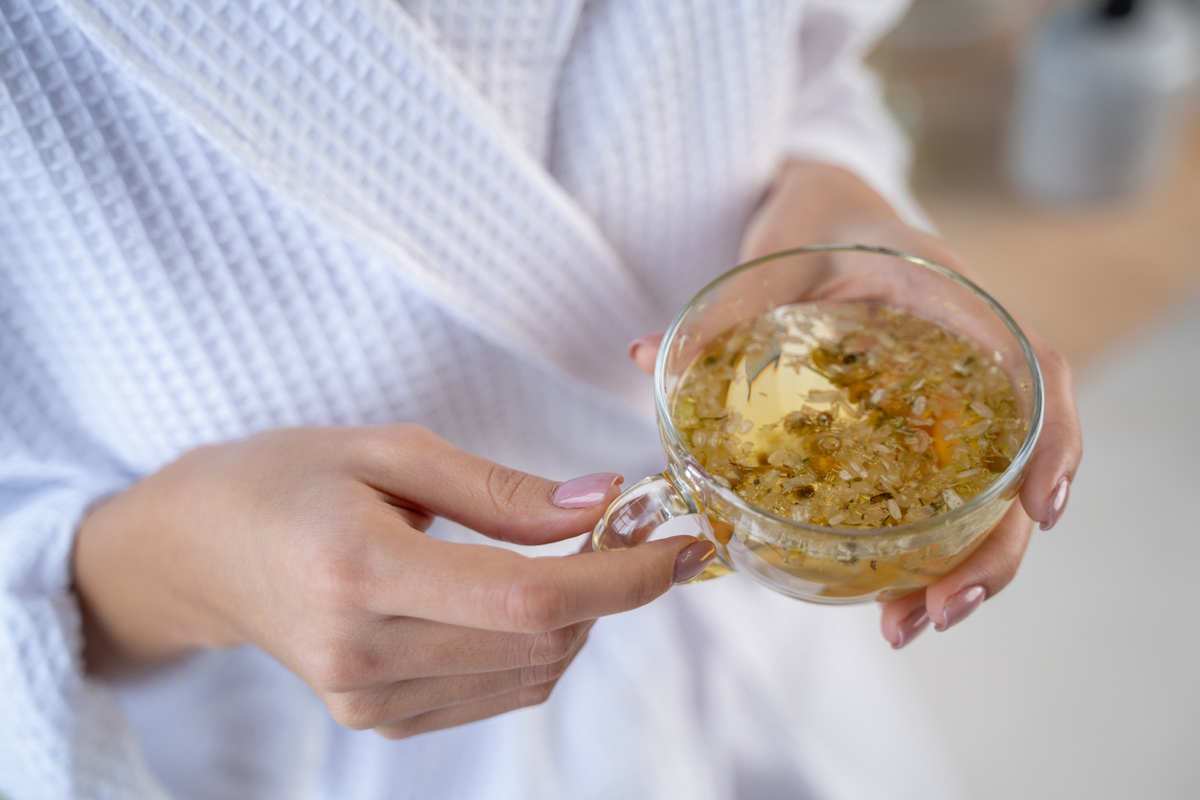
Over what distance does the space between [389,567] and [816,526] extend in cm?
21

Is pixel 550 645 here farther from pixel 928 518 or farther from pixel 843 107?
pixel 843 107

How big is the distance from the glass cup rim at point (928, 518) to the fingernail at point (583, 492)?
4 cm

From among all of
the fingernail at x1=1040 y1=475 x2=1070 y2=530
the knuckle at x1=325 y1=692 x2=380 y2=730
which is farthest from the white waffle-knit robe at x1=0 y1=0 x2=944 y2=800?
the fingernail at x1=1040 y1=475 x2=1070 y2=530

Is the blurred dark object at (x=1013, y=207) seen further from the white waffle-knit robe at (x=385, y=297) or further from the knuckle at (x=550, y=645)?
the knuckle at (x=550, y=645)

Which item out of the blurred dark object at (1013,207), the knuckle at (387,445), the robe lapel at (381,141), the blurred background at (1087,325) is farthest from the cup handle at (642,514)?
the blurred dark object at (1013,207)

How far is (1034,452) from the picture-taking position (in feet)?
1.85

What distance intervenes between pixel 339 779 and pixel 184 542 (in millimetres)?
280

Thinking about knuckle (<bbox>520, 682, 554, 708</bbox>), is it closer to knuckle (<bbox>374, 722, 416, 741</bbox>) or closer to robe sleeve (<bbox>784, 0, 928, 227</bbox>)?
knuckle (<bbox>374, 722, 416, 741</bbox>)

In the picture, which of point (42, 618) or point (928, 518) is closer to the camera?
point (928, 518)

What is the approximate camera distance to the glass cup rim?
1.63 ft

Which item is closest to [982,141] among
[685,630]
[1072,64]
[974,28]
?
[974,28]

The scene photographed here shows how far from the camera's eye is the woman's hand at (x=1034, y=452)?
57 cm

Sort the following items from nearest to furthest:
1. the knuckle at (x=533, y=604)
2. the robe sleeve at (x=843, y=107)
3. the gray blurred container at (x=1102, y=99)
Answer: the knuckle at (x=533, y=604), the robe sleeve at (x=843, y=107), the gray blurred container at (x=1102, y=99)

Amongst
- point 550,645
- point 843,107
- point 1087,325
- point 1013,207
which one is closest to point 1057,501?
point 550,645
